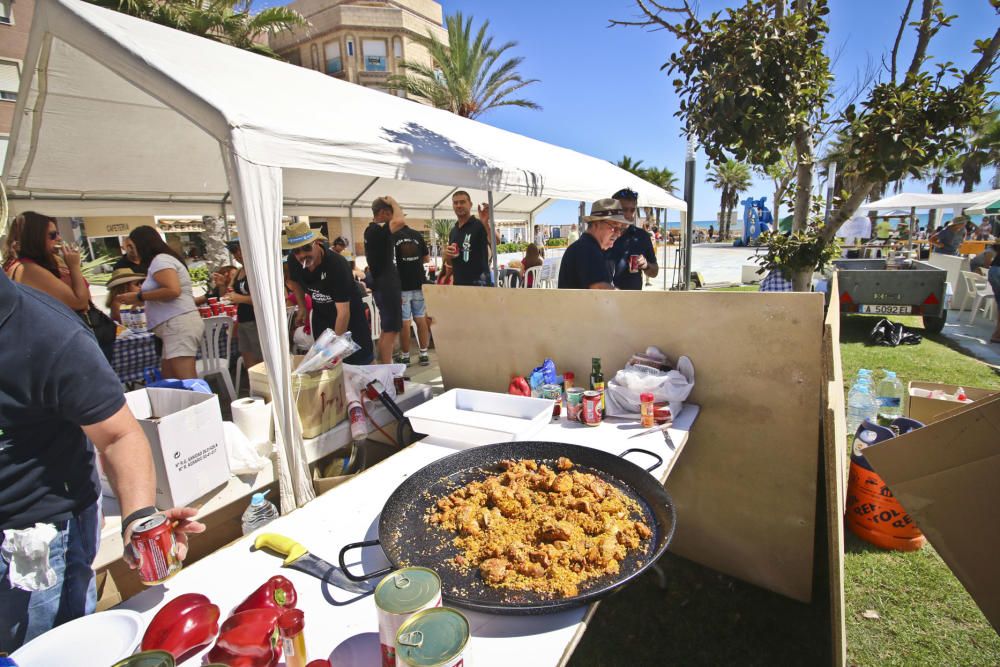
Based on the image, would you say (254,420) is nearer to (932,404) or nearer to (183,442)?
(183,442)

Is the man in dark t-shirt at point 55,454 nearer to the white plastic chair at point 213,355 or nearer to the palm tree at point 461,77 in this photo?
the white plastic chair at point 213,355

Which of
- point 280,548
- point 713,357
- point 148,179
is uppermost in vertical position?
point 148,179

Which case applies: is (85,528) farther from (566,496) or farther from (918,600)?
(918,600)

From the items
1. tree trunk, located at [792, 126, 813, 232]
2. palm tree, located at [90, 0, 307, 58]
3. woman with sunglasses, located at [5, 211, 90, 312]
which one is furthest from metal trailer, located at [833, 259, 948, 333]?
palm tree, located at [90, 0, 307, 58]

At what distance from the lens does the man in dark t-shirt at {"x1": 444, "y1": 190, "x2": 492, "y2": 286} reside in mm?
5500

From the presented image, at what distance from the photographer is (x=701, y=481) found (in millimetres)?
2582

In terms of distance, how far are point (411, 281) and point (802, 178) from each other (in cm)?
416

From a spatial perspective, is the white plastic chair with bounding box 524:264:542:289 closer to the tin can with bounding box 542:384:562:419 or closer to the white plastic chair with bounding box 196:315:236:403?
the white plastic chair with bounding box 196:315:236:403

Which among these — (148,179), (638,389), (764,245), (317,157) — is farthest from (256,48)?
(638,389)

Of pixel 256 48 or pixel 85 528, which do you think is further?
pixel 256 48

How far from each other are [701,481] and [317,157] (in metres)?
2.91

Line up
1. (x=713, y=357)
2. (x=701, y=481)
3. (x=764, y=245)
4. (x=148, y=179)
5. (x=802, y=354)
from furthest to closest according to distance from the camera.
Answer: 1. (x=148, y=179)
2. (x=764, y=245)
3. (x=701, y=481)
4. (x=713, y=357)
5. (x=802, y=354)

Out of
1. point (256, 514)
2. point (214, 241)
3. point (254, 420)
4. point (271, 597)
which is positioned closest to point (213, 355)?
point (254, 420)

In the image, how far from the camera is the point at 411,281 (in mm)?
5824
